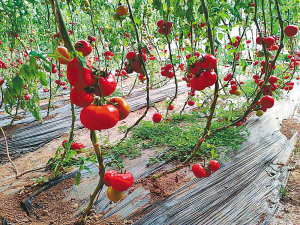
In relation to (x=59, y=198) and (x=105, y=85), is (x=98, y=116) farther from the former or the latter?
(x=59, y=198)

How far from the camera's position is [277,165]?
1.99m

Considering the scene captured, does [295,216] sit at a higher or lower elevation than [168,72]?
lower

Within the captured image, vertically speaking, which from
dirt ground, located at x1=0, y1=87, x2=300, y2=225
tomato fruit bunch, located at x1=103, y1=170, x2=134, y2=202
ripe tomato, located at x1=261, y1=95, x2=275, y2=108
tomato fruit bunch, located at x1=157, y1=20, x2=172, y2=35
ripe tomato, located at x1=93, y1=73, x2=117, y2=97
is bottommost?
dirt ground, located at x1=0, y1=87, x2=300, y2=225

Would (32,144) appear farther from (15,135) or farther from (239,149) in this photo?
(239,149)

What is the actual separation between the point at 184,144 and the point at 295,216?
1.08 meters

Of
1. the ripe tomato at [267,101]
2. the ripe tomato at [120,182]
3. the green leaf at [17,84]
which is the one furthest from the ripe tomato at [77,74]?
the ripe tomato at [267,101]

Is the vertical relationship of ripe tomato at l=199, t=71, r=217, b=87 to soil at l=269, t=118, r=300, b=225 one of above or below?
above

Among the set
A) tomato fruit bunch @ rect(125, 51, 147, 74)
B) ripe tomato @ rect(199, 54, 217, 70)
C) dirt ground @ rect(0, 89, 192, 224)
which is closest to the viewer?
ripe tomato @ rect(199, 54, 217, 70)

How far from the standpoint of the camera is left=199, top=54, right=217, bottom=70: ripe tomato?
2.81 ft

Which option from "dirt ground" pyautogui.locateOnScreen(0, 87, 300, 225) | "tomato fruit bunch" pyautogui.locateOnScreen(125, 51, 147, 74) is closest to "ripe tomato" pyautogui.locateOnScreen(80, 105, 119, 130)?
"tomato fruit bunch" pyautogui.locateOnScreen(125, 51, 147, 74)

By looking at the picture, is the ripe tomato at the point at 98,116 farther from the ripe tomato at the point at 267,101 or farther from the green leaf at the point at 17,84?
the ripe tomato at the point at 267,101

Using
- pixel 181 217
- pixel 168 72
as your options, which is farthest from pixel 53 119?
pixel 181 217

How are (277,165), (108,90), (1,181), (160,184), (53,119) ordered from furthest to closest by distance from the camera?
(53,119) → (277,165) → (1,181) → (160,184) → (108,90)

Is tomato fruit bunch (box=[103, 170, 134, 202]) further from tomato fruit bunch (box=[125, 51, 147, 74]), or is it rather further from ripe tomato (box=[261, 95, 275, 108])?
ripe tomato (box=[261, 95, 275, 108])
